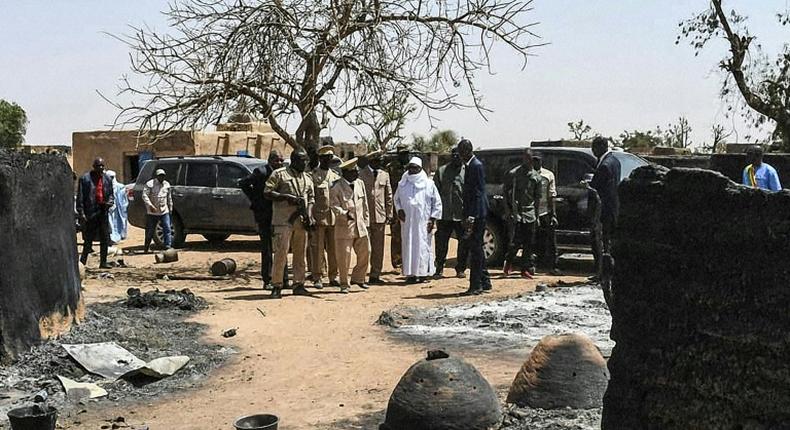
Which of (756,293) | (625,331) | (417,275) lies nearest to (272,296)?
(417,275)

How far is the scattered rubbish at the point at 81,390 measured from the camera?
677cm

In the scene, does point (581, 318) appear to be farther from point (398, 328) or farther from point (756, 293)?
point (756, 293)

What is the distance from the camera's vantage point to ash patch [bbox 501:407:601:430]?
212 inches

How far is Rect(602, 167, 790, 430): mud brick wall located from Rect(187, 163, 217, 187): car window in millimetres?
13408

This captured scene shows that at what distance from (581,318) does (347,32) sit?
6222 millimetres

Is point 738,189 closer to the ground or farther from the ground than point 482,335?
farther from the ground

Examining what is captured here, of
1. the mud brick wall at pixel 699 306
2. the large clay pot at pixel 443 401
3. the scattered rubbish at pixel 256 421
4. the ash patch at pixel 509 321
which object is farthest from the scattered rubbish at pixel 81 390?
the mud brick wall at pixel 699 306

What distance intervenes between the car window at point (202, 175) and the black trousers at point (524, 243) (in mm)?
6636

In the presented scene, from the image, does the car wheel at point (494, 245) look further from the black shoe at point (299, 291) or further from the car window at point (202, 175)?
the car window at point (202, 175)

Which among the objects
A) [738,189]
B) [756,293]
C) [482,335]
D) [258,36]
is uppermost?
[258,36]

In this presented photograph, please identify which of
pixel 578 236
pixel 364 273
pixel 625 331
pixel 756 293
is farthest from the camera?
pixel 578 236

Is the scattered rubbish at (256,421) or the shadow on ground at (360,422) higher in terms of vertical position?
the scattered rubbish at (256,421)

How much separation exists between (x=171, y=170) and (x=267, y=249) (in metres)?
6.40

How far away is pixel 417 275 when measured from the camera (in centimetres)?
1268
